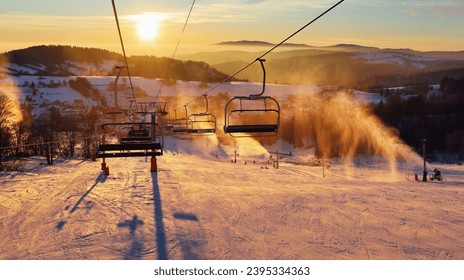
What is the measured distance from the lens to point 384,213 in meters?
15.4

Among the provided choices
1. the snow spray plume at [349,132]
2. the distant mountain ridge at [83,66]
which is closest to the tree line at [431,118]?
the snow spray plume at [349,132]

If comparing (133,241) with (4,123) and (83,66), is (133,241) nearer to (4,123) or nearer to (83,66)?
(4,123)

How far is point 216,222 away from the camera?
1325cm

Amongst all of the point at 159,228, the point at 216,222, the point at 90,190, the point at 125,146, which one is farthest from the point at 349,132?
the point at 125,146

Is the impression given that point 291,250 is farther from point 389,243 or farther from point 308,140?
point 308,140

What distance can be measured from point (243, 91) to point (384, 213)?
111 m

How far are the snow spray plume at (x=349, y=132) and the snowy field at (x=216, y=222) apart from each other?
181 ft

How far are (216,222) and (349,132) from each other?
89913 mm

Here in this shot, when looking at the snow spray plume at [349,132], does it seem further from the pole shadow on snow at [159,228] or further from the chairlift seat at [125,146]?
the chairlift seat at [125,146]

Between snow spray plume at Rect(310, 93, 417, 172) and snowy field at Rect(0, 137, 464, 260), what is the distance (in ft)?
181

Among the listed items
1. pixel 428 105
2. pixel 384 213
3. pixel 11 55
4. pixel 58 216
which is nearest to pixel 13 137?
pixel 58 216

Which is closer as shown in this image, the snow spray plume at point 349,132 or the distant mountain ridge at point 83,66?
the snow spray plume at point 349,132

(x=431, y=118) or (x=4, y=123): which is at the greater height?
(x=4, y=123)

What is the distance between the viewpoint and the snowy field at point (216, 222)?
1091cm
